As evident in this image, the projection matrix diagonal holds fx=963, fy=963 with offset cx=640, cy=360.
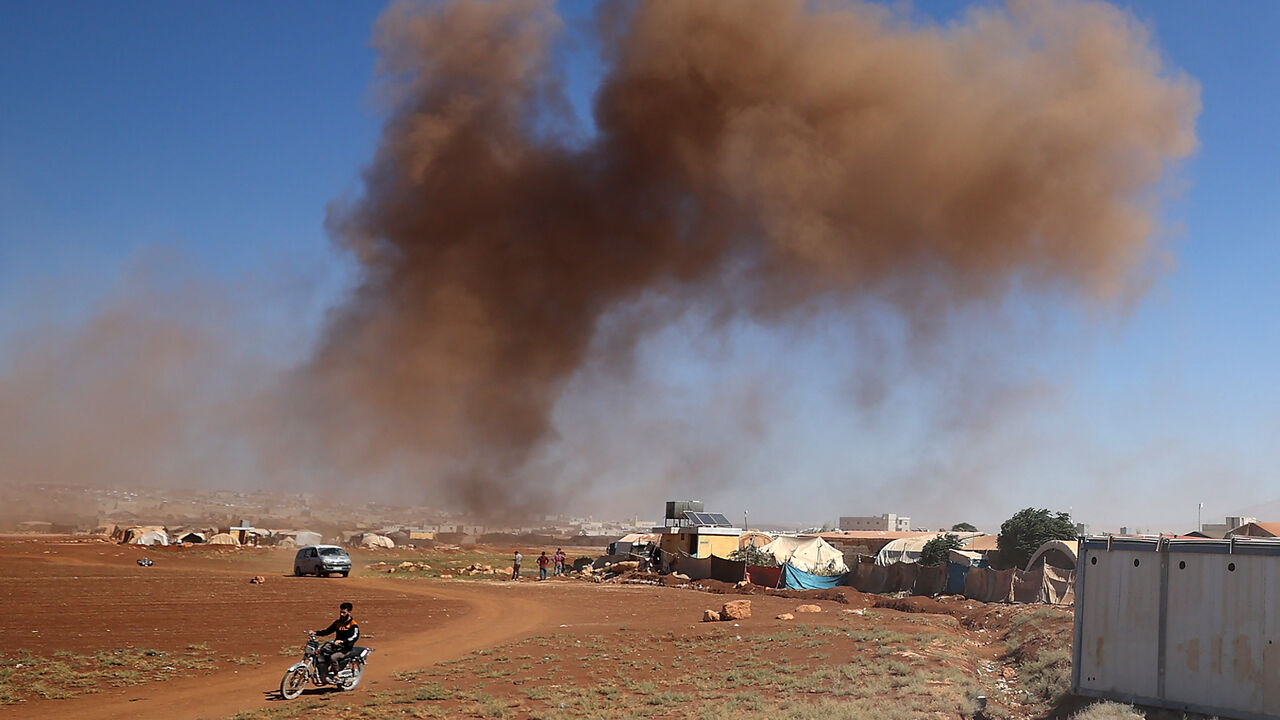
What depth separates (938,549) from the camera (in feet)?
170

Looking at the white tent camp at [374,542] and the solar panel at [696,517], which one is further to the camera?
the white tent camp at [374,542]

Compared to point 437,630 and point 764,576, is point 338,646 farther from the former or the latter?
point 764,576

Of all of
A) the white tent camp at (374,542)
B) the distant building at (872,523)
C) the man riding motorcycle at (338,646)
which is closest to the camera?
the man riding motorcycle at (338,646)

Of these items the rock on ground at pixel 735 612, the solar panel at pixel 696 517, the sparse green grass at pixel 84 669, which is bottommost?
the sparse green grass at pixel 84 669

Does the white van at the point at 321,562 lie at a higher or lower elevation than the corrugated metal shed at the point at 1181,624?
lower

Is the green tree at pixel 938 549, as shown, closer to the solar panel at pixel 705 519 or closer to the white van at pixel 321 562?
the solar panel at pixel 705 519

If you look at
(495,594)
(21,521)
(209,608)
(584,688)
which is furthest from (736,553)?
(21,521)

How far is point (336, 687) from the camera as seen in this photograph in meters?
13.1

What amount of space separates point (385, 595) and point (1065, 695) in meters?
22.0

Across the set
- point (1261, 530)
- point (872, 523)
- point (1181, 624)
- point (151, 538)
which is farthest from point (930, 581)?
point (872, 523)

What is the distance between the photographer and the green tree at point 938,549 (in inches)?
1988

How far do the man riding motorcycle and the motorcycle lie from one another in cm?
5

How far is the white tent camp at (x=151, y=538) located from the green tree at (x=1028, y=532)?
159 ft

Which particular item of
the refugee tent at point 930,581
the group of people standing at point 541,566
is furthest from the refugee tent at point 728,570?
the group of people standing at point 541,566
